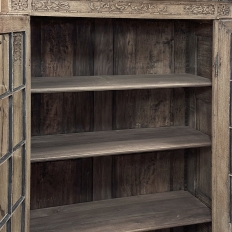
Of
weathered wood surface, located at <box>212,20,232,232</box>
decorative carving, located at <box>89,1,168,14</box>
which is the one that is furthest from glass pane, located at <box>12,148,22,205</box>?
weathered wood surface, located at <box>212,20,232,232</box>

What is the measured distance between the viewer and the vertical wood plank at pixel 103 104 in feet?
7.55

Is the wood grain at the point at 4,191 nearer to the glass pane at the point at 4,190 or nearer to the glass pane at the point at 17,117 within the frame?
the glass pane at the point at 4,190

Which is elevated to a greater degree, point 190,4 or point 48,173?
point 190,4

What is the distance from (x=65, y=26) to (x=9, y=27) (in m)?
0.81

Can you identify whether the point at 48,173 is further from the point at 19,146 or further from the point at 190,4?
the point at 190,4

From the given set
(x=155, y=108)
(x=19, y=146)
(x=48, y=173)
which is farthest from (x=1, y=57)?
(x=155, y=108)

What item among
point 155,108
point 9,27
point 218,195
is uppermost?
point 9,27

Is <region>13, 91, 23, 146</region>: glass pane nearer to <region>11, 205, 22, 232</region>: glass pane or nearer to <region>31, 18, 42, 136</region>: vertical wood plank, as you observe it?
<region>11, 205, 22, 232</region>: glass pane

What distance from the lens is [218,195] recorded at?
2.09m

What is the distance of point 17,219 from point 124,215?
2.35 ft

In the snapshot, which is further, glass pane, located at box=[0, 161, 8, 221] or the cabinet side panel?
the cabinet side panel

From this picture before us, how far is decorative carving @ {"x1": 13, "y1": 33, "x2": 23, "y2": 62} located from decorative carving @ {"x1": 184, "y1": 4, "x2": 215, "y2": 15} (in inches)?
33.7

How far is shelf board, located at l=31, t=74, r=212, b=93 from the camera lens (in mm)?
1900

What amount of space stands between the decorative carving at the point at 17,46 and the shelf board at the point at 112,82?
0.25 m
